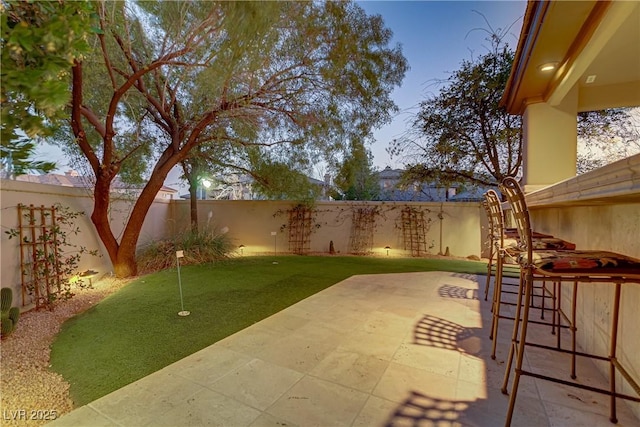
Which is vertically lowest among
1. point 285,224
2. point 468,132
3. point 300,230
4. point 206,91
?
point 300,230

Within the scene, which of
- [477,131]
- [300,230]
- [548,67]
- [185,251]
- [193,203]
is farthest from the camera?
[300,230]

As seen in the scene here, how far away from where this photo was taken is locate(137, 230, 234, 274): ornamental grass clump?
20.2 feet

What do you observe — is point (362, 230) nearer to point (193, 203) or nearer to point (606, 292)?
point (193, 203)

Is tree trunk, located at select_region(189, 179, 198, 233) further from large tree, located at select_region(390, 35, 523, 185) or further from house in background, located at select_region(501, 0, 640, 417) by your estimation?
house in background, located at select_region(501, 0, 640, 417)

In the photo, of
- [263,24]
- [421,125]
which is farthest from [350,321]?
[421,125]

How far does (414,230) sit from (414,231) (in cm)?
3

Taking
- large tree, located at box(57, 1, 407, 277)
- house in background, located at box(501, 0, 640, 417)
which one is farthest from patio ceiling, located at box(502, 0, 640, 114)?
large tree, located at box(57, 1, 407, 277)

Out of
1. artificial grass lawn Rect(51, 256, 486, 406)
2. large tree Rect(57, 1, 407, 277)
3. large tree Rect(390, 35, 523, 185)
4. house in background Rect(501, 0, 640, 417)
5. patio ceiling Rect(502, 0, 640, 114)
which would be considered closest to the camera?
house in background Rect(501, 0, 640, 417)

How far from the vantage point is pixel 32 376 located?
2.11 metres

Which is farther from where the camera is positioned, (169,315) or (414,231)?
(414,231)

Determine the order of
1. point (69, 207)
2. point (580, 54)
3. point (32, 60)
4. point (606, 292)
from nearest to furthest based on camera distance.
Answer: point (32, 60), point (606, 292), point (580, 54), point (69, 207)

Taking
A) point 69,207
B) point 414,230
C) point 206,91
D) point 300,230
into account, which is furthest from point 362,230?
point 69,207

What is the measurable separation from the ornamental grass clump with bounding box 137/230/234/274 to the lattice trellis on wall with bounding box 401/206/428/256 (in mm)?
4983

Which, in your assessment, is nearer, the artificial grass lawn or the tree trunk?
the artificial grass lawn
